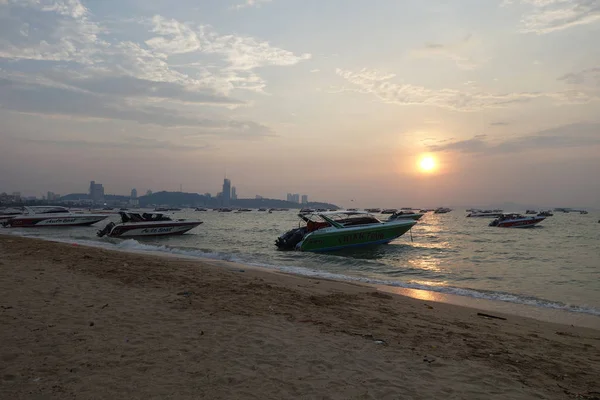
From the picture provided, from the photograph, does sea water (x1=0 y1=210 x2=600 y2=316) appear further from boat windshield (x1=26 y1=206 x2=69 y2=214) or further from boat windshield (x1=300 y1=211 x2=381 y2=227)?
boat windshield (x1=26 y1=206 x2=69 y2=214)

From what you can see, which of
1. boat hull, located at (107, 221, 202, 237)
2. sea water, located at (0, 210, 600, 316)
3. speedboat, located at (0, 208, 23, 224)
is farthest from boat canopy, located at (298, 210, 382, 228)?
speedboat, located at (0, 208, 23, 224)

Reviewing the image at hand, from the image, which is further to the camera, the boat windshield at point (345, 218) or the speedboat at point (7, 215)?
the speedboat at point (7, 215)

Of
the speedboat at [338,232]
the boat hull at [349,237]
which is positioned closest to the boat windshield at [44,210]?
the speedboat at [338,232]

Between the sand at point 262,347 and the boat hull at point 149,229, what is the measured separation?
24881 millimetres

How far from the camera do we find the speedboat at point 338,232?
2242 cm

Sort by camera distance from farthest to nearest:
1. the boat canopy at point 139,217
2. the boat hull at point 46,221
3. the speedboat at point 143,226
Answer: the boat hull at point 46,221 < the boat canopy at point 139,217 < the speedboat at point 143,226

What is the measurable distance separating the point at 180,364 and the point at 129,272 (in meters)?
7.59

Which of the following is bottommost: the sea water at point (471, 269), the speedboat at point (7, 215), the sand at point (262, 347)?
the sea water at point (471, 269)

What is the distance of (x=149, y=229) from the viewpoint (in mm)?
34094

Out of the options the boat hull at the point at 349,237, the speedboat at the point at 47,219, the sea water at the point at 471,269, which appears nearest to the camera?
the sea water at the point at 471,269

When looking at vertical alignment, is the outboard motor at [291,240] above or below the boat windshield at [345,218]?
below

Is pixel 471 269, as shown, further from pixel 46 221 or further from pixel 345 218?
pixel 46 221

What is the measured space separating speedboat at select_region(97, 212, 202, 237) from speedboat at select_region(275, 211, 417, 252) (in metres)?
15.5

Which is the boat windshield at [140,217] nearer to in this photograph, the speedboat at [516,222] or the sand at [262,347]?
the sand at [262,347]
